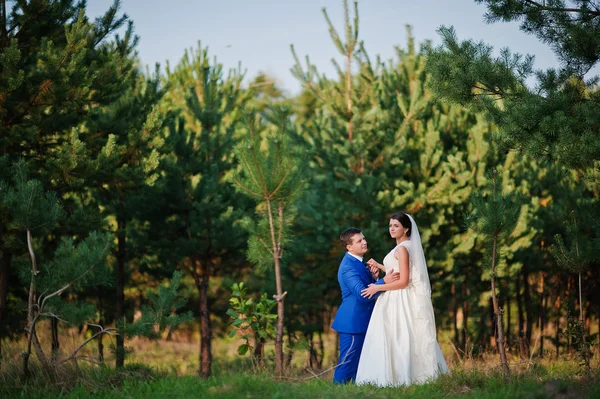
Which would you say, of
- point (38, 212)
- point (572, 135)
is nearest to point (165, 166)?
point (38, 212)

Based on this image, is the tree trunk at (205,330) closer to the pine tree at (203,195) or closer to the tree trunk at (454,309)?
the pine tree at (203,195)

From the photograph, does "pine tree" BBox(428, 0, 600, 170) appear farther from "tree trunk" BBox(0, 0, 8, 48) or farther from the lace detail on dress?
"tree trunk" BBox(0, 0, 8, 48)

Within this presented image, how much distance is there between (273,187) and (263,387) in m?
2.49

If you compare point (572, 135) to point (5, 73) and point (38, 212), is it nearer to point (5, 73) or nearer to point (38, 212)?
point (38, 212)

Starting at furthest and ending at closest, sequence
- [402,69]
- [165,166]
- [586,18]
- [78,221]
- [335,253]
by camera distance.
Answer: [402,69], [335,253], [165,166], [78,221], [586,18]

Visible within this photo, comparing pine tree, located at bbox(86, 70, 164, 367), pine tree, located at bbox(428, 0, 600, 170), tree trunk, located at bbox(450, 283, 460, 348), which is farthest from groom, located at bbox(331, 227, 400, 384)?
tree trunk, located at bbox(450, 283, 460, 348)

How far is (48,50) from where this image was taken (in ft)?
29.5

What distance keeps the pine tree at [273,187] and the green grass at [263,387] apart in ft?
3.86

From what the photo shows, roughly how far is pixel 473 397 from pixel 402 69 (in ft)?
33.2

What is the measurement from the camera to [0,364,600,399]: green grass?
6051 mm

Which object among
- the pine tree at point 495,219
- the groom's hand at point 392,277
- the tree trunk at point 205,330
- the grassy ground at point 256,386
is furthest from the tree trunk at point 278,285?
the tree trunk at point 205,330

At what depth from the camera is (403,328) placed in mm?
7242

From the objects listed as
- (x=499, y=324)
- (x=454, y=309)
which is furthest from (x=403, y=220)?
(x=454, y=309)

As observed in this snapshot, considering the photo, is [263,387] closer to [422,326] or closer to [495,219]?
[422,326]
